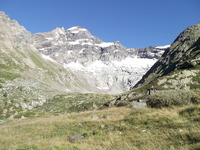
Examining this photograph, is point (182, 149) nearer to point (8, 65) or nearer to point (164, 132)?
point (164, 132)

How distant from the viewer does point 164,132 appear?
9.54 metres

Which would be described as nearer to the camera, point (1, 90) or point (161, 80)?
point (161, 80)

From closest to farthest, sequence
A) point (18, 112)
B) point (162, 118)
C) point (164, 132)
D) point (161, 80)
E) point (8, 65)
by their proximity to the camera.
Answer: point (164, 132)
point (162, 118)
point (18, 112)
point (161, 80)
point (8, 65)

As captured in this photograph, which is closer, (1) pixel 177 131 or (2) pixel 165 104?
(1) pixel 177 131

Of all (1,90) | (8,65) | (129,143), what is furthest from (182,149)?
(8,65)

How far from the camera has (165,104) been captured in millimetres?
15992

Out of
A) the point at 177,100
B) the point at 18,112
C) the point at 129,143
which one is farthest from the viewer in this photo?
the point at 18,112

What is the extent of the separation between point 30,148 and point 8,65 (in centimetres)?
21105

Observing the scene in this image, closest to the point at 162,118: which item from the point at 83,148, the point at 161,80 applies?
the point at 83,148

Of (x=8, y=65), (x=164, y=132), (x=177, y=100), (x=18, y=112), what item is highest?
(x=8, y=65)

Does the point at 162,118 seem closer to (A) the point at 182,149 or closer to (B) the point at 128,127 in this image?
(B) the point at 128,127

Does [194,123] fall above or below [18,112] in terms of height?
above

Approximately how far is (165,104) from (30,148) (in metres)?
12.3

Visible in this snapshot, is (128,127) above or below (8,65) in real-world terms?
below
